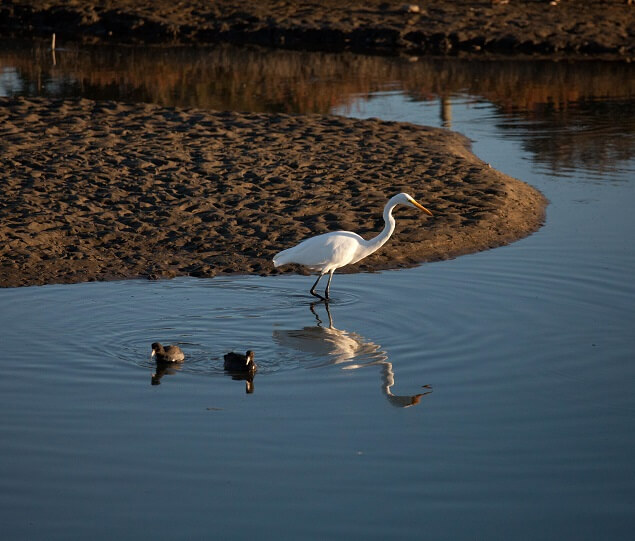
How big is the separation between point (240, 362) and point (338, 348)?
4.61 ft

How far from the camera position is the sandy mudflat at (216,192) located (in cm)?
1339

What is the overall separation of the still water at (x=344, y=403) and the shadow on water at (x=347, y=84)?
19.5ft

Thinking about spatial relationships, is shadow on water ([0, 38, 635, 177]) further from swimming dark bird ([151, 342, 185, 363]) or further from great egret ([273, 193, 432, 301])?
swimming dark bird ([151, 342, 185, 363])

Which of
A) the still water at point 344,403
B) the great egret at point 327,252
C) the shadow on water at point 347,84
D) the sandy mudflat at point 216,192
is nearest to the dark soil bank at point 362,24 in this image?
the shadow on water at point 347,84

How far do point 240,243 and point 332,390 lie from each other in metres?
4.95

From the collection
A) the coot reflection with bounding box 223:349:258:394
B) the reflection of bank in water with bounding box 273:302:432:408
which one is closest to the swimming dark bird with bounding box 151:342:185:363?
the coot reflection with bounding box 223:349:258:394

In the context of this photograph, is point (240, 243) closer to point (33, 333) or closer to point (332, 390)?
point (33, 333)

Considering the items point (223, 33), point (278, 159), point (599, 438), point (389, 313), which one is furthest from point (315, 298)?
point (223, 33)

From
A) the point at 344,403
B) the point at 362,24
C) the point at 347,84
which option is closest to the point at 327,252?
the point at 344,403

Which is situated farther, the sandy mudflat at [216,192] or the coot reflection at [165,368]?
the sandy mudflat at [216,192]

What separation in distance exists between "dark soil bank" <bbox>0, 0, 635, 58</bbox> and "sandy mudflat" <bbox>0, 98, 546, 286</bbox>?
14.3 metres

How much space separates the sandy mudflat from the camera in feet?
43.9

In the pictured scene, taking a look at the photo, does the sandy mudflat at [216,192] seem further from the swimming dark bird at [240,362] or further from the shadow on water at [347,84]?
the swimming dark bird at [240,362]

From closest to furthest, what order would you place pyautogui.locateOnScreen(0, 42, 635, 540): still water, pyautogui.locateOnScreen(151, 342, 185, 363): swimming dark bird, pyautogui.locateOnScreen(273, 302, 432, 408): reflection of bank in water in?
pyautogui.locateOnScreen(0, 42, 635, 540): still water < pyautogui.locateOnScreen(151, 342, 185, 363): swimming dark bird < pyautogui.locateOnScreen(273, 302, 432, 408): reflection of bank in water
